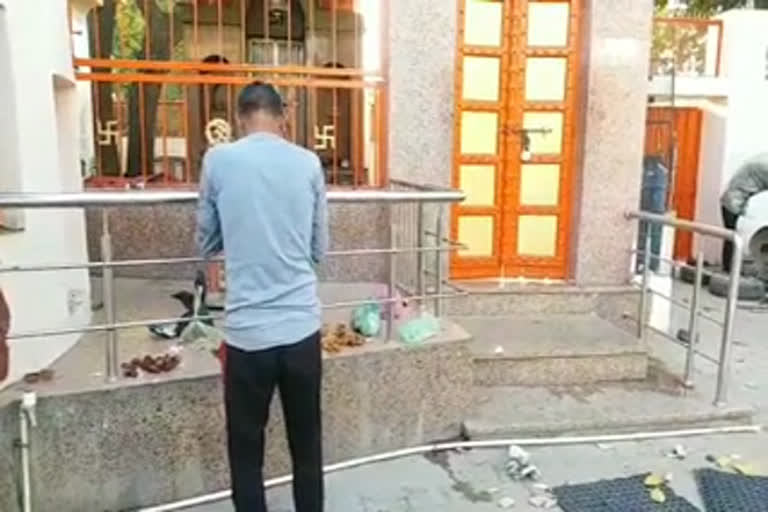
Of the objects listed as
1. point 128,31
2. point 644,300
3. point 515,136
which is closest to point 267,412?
point 644,300

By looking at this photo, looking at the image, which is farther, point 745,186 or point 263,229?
point 745,186

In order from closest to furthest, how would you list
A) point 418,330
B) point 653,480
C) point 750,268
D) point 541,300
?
point 653,480 → point 418,330 → point 541,300 → point 750,268

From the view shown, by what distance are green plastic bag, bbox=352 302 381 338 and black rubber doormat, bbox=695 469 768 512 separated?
1.66m

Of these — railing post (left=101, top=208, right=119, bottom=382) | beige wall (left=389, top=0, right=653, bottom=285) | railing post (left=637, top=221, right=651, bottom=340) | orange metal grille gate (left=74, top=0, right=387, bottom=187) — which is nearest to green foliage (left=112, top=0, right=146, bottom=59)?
orange metal grille gate (left=74, top=0, right=387, bottom=187)

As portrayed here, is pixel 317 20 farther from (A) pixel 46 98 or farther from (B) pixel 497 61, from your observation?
(A) pixel 46 98

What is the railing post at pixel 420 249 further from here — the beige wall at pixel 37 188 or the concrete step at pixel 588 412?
the beige wall at pixel 37 188

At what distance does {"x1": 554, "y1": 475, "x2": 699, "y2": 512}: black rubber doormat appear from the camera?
3129 mm

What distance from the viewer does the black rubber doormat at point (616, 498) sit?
3.13 m

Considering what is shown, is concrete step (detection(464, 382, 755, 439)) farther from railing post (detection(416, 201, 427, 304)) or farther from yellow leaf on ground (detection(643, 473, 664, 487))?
railing post (detection(416, 201, 427, 304))

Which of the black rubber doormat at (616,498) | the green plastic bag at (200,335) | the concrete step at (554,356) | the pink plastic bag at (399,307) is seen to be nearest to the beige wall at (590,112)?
the concrete step at (554,356)

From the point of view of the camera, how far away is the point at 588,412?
3945 millimetres

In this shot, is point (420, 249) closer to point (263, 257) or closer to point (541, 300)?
point (263, 257)

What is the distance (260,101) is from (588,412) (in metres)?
2.56

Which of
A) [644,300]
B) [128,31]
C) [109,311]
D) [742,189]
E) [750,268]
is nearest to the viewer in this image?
[109,311]
